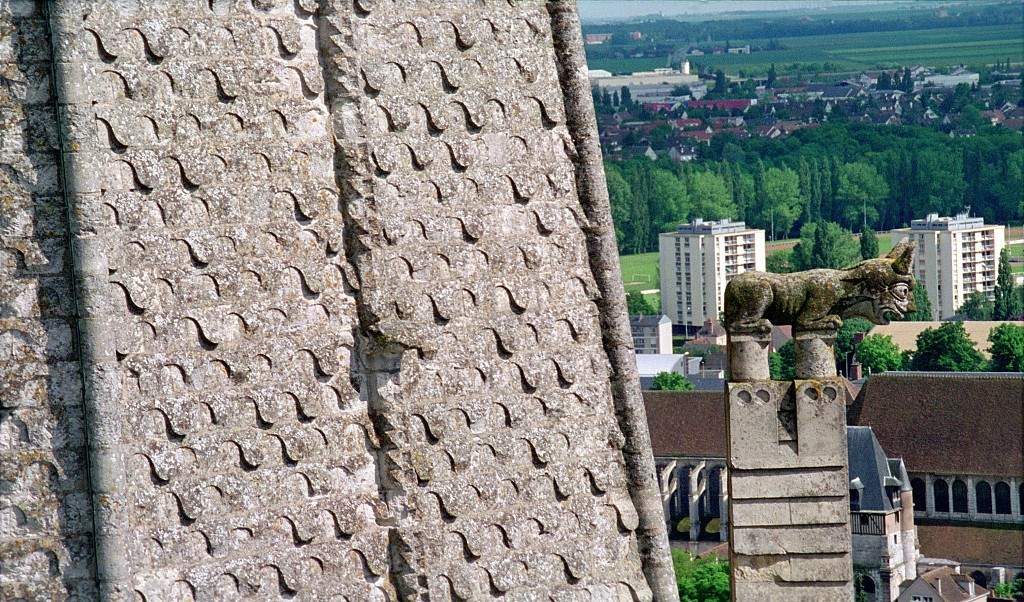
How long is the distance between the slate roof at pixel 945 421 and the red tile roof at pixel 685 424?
6.57 meters

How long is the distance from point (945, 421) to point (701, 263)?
6674cm

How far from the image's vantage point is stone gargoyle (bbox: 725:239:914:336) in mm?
6445

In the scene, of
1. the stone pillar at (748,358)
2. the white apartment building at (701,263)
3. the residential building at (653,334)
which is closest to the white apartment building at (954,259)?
the white apartment building at (701,263)

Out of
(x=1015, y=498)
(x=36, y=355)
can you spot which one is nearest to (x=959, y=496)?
(x=1015, y=498)

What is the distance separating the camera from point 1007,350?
432 ft

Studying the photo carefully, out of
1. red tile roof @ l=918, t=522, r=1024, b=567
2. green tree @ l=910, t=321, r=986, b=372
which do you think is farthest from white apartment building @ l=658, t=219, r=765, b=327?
red tile roof @ l=918, t=522, r=1024, b=567

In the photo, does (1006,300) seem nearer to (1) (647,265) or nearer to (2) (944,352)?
(2) (944,352)

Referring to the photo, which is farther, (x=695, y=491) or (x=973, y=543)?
(x=695, y=491)

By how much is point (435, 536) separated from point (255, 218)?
34.6 inches

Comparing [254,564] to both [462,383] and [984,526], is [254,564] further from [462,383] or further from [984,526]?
[984,526]

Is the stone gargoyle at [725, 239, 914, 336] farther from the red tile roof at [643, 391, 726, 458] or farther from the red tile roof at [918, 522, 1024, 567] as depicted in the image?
the red tile roof at [643, 391, 726, 458]

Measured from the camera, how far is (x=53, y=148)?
5242mm

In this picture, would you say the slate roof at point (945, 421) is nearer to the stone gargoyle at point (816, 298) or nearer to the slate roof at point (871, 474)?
the slate roof at point (871, 474)

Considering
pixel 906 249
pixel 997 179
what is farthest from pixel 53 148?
pixel 997 179
